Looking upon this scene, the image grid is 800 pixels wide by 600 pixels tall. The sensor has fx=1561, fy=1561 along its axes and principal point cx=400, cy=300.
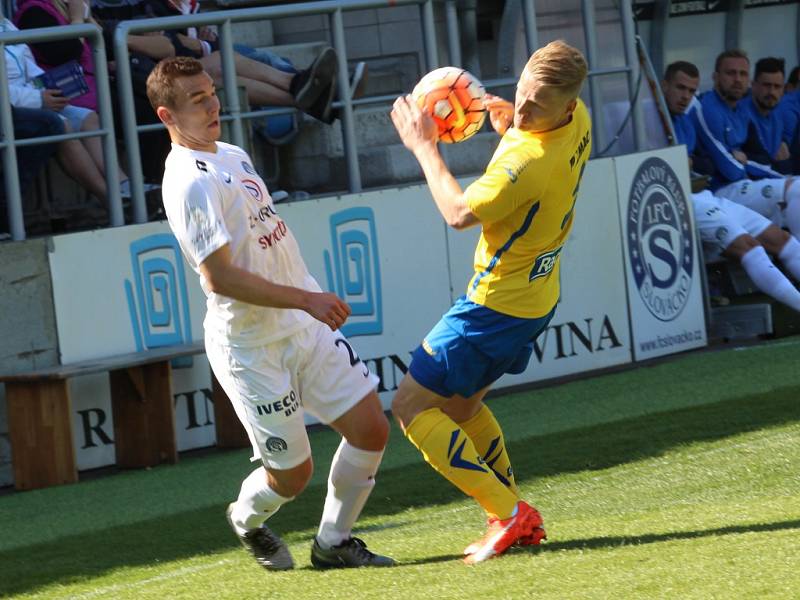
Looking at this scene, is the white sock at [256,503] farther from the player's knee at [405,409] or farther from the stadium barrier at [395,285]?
the stadium barrier at [395,285]

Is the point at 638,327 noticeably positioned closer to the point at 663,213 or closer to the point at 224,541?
the point at 663,213

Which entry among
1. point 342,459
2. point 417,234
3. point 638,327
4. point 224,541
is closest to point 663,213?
point 638,327

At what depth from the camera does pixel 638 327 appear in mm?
10914

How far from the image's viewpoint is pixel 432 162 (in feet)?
17.2

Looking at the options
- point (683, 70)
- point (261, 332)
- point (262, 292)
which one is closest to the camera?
point (262, 292)

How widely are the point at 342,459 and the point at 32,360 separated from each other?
3.66 meters

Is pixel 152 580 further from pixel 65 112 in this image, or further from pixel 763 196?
pixel 763 196

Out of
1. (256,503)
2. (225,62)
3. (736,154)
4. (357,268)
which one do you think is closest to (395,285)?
(357,268)

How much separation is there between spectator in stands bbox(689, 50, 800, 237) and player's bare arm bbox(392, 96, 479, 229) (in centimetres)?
708

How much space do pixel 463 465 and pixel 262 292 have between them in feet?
3.14

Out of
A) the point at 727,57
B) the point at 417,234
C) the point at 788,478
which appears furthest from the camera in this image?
the point at 727,57

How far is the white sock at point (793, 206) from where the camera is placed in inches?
477

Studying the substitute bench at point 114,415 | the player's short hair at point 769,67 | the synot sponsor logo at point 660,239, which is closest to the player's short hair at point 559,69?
the substitute bench at point 114,415

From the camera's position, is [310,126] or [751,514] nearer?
[751,514]
